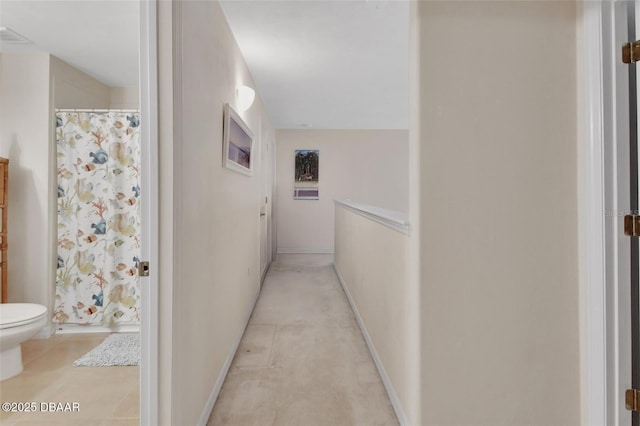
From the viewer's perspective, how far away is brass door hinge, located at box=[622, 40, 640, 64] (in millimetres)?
1256

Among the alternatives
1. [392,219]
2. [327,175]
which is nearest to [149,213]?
[392,219]

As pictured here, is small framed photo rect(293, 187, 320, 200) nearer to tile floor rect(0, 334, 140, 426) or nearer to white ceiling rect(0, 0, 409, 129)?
white ceiling rect(0, 0, 409, 129)

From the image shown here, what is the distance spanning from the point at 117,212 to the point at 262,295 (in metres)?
1.75

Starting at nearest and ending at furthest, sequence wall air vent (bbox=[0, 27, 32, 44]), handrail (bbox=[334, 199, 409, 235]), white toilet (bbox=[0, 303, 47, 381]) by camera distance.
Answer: handrail (bbox=[334, 199, 409, 235]), white toilet (bbox=[0, 303, 47, 381]), wall air vent (bbox=[0, 27, 32, 44])

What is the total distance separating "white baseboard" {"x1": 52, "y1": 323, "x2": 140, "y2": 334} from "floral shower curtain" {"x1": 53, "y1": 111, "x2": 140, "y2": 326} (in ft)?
0.23

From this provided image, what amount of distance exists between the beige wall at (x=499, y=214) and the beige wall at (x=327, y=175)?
5.06 metres

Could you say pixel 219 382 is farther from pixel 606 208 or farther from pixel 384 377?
pixel 606 208

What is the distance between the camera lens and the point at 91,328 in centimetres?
281

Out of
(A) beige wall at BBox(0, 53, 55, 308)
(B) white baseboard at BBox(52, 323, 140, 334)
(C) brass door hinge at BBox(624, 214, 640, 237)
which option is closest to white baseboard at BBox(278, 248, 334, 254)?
(B) white baseboard at BBox(52, 323, 140, 334)

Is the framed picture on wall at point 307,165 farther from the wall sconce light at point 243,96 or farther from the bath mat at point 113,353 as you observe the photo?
the bath mat at point 113,353

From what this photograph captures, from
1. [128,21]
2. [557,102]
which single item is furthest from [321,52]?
A: [557,102]

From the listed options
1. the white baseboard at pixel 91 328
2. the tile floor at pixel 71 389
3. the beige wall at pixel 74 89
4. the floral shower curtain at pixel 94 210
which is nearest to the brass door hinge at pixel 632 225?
the tile floor at pixel 71 389

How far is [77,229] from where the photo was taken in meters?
2.73

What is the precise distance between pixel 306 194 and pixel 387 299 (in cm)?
465
